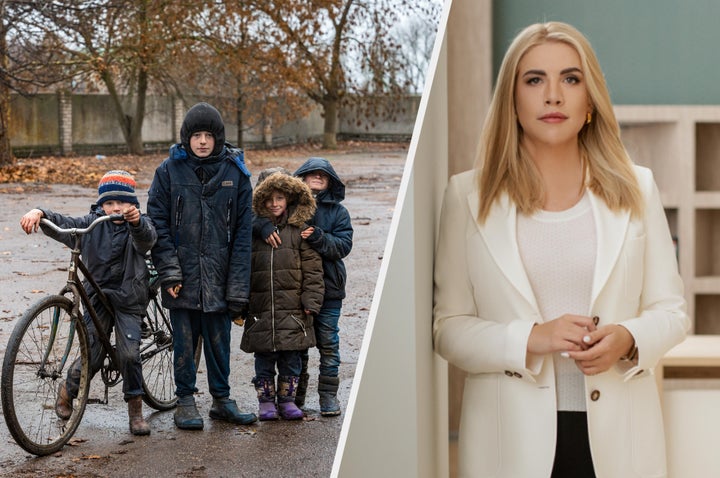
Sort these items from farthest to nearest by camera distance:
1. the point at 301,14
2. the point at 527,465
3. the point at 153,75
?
the point at 301,14
the point at 153,75
the point at 527,465

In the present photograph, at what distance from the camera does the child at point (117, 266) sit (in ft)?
6.97

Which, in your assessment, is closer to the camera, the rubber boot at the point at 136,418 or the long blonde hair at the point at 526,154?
the long blonde hair at the point at 526,154

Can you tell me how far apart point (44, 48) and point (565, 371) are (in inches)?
77.1

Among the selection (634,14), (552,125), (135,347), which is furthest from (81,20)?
(552,125)

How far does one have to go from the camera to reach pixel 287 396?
246cm

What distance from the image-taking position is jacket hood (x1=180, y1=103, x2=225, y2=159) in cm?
220

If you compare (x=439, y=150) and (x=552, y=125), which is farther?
(x=439, y=150)

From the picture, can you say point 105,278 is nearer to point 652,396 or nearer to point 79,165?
point 79,165

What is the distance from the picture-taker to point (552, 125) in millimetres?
1150

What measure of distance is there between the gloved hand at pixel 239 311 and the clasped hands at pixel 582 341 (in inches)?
49.6

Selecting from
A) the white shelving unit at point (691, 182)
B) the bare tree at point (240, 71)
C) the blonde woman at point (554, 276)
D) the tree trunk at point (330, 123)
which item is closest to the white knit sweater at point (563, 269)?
the blonde woman at point (554, 276)

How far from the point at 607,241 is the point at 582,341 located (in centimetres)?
13

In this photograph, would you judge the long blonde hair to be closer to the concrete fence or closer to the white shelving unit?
the white shelving unit

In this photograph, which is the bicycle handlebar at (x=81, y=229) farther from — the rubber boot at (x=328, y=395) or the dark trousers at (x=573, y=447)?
the dark trousers at (x=573, y=447)
